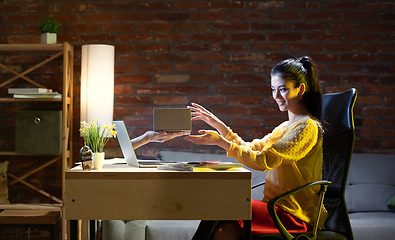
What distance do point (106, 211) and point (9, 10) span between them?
2.33 m

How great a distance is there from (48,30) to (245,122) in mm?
1643

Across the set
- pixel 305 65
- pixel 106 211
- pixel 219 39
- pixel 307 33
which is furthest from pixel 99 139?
pixel 307 33

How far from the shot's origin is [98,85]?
2.73m

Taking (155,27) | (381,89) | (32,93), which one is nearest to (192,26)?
(155,27)

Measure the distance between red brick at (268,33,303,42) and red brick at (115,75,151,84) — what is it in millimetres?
1025

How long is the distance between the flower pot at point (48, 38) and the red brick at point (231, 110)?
4.35 feet

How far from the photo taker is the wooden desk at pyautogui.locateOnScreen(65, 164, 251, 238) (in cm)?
150

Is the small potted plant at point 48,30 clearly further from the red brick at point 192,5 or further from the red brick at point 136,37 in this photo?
the red brick at point 192,5

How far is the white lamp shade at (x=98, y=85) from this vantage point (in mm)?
2723

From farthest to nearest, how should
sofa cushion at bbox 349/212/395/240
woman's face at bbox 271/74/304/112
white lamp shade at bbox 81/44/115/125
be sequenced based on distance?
white lamp shade at bbox 81/44/115/125 → sofa cushion at bbox 349/212/395/240 → woman's face at bbox 271/74/304/112

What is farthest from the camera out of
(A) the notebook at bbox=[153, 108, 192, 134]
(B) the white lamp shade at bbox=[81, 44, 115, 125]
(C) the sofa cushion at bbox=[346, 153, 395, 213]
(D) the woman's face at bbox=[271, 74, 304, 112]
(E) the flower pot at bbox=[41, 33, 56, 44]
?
(E) the flower pot at bbox=[41, 33, 56, 44]

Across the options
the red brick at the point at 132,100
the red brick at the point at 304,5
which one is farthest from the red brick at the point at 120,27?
the red brick at the point at 304,5

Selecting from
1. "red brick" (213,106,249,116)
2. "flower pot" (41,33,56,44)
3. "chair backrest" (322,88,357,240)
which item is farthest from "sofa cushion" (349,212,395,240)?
"flower pot" (41,33,56,44)

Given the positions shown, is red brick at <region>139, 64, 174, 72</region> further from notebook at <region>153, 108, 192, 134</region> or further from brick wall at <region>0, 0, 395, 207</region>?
notebook at <region>153, 108, 192, 134</region>
